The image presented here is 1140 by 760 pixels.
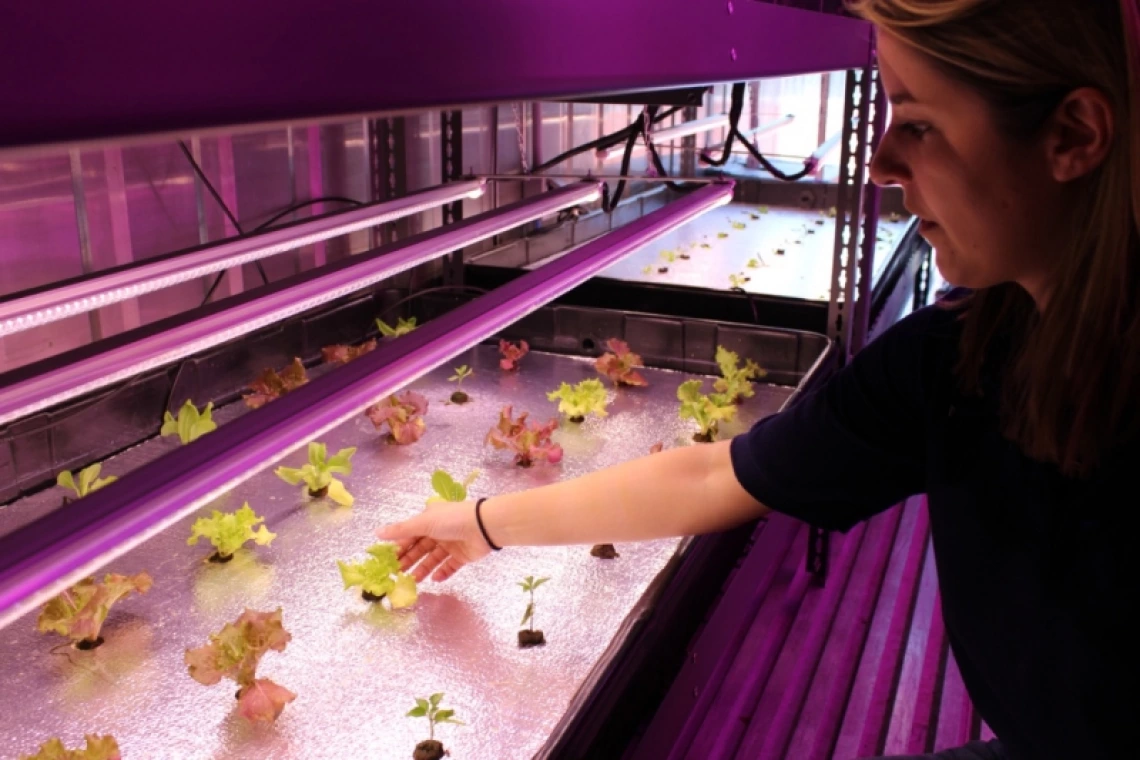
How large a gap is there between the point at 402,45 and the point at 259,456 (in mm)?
439

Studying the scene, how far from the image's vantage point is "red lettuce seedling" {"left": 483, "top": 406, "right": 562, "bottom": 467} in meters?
2.31

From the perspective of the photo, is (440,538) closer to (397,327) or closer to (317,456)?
(317,456)

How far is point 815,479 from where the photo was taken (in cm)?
133

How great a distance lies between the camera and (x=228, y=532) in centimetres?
188

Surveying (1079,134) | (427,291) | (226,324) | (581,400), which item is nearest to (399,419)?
(581,400)

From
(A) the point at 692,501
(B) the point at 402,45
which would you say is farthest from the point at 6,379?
(A) the point at 692,501

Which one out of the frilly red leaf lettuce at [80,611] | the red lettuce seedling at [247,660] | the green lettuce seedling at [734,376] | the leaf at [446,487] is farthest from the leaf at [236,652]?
the green lettuce seedling at [734,376]

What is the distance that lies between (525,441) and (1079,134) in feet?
5.00

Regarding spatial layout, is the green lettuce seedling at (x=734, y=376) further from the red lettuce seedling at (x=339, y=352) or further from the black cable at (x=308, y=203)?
the black cable at (x=308, y=203)

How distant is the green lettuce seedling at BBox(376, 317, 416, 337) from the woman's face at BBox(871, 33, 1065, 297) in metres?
2.03

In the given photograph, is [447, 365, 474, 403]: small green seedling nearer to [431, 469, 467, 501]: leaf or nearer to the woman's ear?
[431, 469, 467, 501]: leaf

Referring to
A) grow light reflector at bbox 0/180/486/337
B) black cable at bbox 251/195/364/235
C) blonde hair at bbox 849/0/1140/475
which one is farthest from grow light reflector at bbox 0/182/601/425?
black cable at bbox 251/195/364/235

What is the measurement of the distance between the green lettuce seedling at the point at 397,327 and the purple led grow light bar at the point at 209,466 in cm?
132

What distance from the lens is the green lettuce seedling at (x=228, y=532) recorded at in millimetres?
1879
